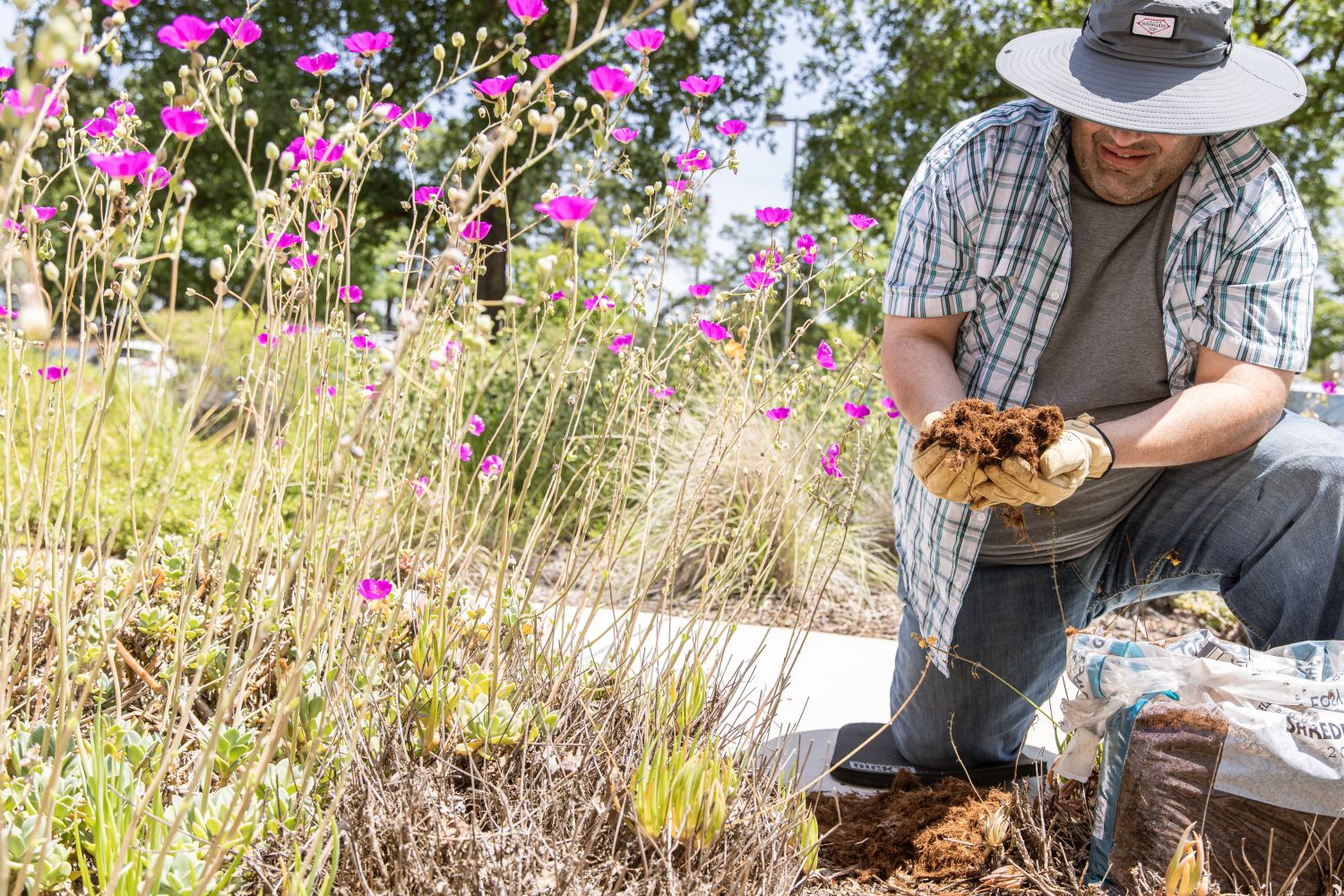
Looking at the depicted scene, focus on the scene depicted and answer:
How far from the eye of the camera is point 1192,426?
1867mm

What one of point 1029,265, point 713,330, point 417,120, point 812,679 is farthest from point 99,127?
point 812,679

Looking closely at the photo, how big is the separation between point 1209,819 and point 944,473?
632 millimetres

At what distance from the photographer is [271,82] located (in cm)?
754

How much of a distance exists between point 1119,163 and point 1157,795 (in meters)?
1.13

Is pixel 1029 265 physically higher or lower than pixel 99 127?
lower

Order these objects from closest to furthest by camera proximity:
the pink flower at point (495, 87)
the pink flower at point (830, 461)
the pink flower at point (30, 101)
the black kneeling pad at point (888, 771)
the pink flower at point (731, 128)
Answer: the pink flower at point (30, 101)
the pink flower at point (495, 87)
the pink flower at point (731, 128)
the pink flower at point (830, 461)
the black kneeling pad at point (888, 771)

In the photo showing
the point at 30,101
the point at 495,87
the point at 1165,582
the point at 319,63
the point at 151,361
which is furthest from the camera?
the point at 151,361

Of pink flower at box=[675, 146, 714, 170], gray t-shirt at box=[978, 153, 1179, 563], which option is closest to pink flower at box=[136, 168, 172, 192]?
pink flower at box=[675, 146, 714, 170]

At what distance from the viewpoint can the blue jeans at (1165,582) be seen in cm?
191

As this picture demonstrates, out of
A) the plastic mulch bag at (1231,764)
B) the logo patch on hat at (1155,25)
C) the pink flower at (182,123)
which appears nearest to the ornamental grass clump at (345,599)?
the pink flower at (182,123)

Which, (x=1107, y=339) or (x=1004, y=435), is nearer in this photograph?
(x=1004, y=435)

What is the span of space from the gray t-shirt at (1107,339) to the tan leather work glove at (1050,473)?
12.3 inches

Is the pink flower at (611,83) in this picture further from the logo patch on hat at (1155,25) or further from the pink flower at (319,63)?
the logo patch on hat at (1155,25)

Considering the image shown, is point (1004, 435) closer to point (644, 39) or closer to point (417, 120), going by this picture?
point (644, 39)
